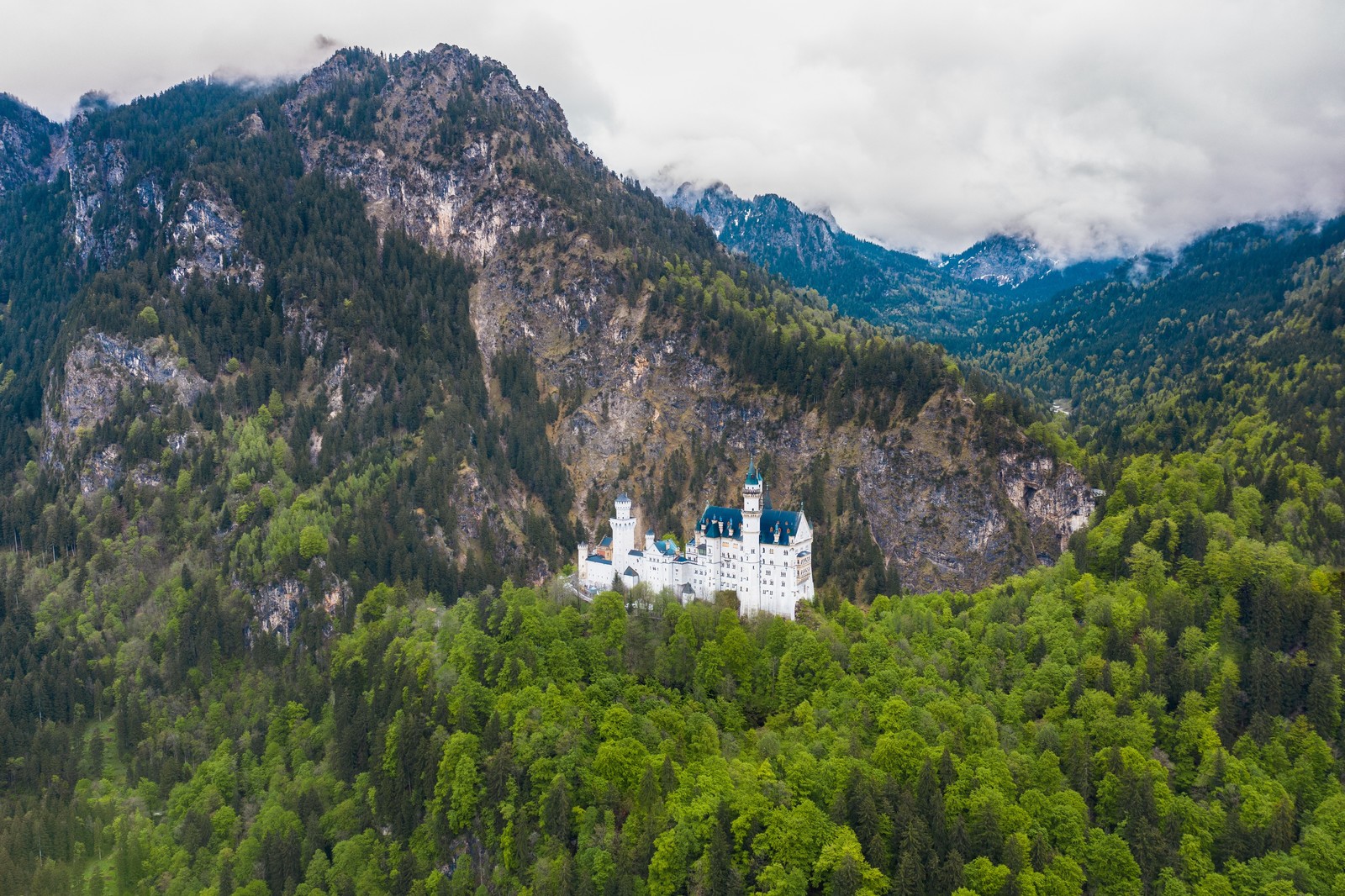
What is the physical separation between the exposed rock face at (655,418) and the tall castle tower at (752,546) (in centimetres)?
5191

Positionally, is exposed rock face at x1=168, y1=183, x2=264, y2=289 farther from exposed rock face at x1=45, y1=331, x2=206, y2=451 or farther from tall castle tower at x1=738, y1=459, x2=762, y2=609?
tall castle tower at x1=738, y1=459, x2=762, y2=609

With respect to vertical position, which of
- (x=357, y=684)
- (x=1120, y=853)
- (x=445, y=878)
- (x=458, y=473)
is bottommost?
(x=445, y=878)

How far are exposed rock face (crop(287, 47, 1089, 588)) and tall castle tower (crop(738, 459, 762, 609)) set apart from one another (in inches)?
2044

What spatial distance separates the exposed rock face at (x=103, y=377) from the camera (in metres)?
162

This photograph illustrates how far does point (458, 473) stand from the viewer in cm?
15662

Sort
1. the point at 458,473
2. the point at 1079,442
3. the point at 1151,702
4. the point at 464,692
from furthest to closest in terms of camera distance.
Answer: the point at 1079,442 → the point at 458,473 → the point at 464,692 → the point at 1151,702

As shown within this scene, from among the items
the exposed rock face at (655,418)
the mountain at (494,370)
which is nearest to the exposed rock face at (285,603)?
the mountain at (494,370)

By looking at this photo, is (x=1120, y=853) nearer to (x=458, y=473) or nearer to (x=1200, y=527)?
(x=1200, y=527)

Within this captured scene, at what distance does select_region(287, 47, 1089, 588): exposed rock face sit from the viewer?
14275 cm

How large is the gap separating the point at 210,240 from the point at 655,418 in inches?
3945

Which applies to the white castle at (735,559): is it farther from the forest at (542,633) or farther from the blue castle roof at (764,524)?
the forest at (542,633)

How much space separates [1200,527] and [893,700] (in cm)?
4631

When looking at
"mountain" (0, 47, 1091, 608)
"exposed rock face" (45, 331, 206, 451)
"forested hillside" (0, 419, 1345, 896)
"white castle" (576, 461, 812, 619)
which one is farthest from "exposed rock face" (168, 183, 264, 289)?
"white castle" (576, 461, 812, 619)

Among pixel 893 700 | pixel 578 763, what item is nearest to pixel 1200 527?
pixel 893 700
